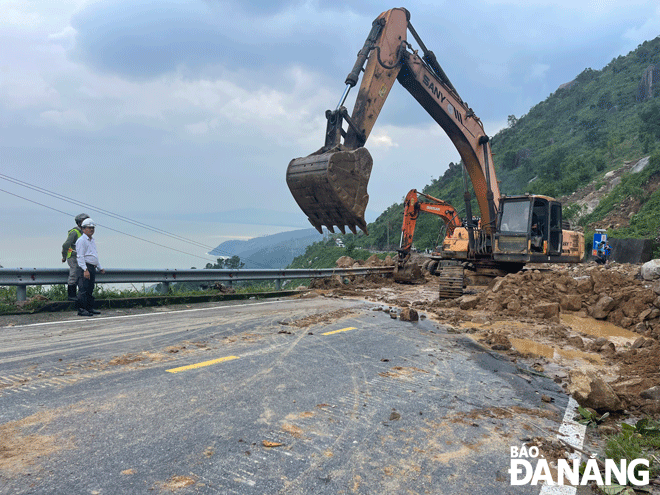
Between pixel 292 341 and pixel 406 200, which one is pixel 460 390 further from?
pixel 406 200

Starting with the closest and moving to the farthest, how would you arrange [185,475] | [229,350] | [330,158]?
[185,475]
[229,350]
[330,158]

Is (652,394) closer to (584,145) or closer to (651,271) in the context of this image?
(651,271)

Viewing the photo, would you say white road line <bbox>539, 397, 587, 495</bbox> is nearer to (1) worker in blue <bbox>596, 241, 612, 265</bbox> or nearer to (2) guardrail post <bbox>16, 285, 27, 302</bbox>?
(2) guardrail post <bbox>16, 285, 27, 302</bbox>

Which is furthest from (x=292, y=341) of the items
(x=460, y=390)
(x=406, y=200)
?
(x=406, y=200)

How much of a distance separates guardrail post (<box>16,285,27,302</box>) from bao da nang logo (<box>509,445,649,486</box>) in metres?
9.14

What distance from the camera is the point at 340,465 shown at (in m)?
3.07

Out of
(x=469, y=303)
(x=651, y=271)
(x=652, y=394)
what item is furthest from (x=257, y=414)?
(x=651, y=271)

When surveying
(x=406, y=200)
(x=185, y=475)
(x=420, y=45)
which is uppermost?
(x=420, y=45)

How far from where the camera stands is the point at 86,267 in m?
8.92

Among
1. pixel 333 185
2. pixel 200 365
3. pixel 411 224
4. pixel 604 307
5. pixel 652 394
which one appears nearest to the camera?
pixel 652 394

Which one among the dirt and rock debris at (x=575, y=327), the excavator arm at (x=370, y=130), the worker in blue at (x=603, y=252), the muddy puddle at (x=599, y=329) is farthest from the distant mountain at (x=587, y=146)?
the muddy puddle at (x=599, y=329)

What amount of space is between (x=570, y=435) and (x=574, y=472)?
0.70 metres

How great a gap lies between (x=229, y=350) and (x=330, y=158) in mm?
Answer: 4433

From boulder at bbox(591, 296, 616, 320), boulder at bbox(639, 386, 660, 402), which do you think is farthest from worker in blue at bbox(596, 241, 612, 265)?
boulder at bbox(639, 386, 660, 402)
